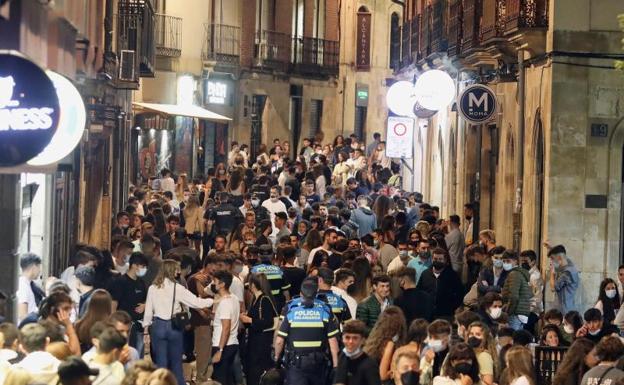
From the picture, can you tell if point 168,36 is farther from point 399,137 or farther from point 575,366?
point 575,366

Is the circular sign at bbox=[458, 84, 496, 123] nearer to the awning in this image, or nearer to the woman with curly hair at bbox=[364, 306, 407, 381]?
the awning

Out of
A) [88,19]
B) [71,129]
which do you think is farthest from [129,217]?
[71,129]

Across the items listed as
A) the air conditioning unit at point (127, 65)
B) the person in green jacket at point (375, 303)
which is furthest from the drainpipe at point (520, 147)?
the person in green jacket at point (375, 303)

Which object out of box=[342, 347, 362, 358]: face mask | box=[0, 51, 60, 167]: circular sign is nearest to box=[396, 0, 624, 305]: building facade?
box=[342, 347, 362, 358]: face mask

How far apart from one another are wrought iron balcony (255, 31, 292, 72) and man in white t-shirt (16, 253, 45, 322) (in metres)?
38.9

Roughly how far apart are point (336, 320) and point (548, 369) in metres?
2.12

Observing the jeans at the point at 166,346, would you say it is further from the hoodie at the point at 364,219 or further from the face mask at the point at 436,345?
the hoodie at the point at 364,219

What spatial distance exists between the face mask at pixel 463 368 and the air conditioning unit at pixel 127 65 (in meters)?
16.8

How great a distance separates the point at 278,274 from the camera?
19078mm

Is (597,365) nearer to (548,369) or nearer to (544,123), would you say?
(548,369)

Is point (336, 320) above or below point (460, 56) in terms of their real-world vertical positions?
below

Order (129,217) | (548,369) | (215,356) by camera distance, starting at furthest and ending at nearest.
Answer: (129,217)
(215,356)
(548,369)

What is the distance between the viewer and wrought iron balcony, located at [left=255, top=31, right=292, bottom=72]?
181ft

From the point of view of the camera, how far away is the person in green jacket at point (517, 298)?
1928cm
